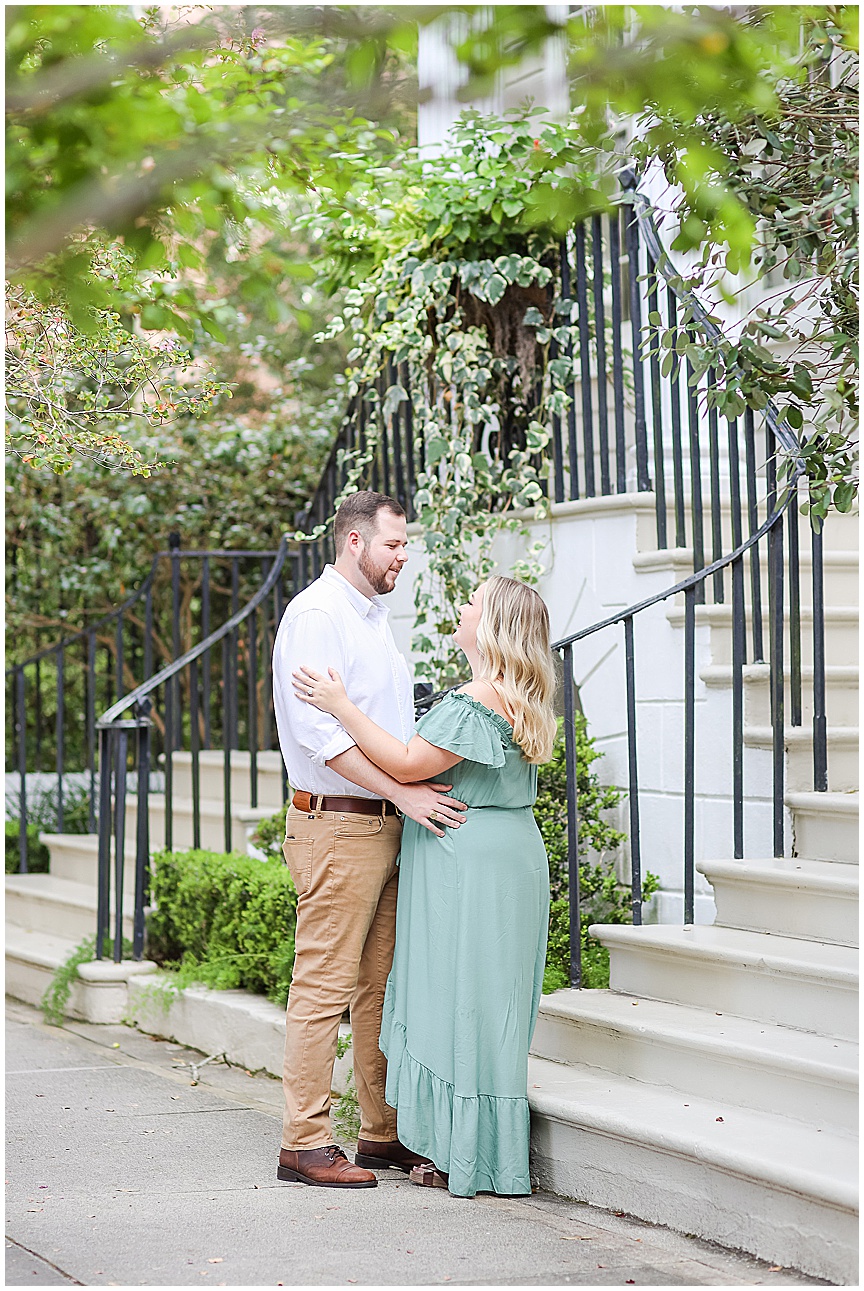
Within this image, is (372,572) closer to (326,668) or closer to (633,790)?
(326,668)

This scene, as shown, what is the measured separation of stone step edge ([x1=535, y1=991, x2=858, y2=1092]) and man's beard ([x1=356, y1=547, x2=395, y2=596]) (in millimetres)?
1445

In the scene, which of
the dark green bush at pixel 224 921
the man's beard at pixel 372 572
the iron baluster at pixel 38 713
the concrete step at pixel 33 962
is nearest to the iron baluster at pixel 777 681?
the man's beard at pixel 372 572

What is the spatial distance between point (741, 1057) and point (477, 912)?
0.81 metres

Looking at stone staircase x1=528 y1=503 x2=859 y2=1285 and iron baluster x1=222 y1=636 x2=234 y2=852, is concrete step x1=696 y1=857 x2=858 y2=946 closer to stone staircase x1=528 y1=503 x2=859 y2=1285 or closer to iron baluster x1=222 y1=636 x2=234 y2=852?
stone staircase x1=528 y1=503 x2=859 y2=1285

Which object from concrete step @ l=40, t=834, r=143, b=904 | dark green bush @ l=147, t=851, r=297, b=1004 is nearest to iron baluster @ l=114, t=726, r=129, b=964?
dark green bush @ l=147, t=851, r=297, b=1004

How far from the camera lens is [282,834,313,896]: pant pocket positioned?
419cm

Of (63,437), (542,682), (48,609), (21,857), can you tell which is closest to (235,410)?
(48,609)

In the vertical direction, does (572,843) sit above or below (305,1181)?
above

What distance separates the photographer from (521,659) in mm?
4047

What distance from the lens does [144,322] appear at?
3.64 metres

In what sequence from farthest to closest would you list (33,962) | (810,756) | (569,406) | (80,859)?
(80,859) < (33,962) < (569,406) < (810,756)

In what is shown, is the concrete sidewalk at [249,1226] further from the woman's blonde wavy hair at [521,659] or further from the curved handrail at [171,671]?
the curved handrail at [171,671]

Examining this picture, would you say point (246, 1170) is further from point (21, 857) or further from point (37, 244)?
point (21, 857)

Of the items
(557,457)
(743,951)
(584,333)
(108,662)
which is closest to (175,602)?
(108,662)
